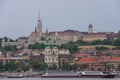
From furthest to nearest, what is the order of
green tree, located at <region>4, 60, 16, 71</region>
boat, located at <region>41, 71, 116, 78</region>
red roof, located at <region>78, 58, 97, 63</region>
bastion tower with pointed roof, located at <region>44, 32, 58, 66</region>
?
red roof, located at <region>78, 58, 97, 63</region> < bastion tower with pointed roof, located at <region>44, 32, 58, 66</region> < green tree, located at <region>4, 60, 16, 71</region> < boat, located at <region>41, 71, 116, 78</region>

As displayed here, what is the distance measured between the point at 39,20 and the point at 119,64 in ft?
91.3

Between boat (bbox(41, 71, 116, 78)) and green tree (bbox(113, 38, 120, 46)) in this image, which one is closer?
boat (bbox(41, 71, 116, 78))

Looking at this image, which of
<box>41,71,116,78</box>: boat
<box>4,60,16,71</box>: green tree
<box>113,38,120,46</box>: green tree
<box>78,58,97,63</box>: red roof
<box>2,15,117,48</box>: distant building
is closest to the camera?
<box>41,71,116,78</box>: boat

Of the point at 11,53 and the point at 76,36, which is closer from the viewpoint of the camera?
the point at 11,53

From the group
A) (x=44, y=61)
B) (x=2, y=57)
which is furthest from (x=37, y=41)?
(x=44, y=61)

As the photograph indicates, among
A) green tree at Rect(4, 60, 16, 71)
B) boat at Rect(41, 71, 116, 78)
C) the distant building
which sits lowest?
boat at Rect(41, 71, 116, 78)

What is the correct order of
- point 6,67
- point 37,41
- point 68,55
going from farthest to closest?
1. point 37,41
2. point 68,55
3. point 6,67

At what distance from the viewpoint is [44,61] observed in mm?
73062

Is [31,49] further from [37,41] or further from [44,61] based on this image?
[44,61]

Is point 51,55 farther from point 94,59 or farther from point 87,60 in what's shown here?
point 94,59

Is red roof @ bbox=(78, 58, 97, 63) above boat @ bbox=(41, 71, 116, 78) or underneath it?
above

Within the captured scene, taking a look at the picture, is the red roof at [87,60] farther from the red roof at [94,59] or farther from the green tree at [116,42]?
the green tree at [116,42]

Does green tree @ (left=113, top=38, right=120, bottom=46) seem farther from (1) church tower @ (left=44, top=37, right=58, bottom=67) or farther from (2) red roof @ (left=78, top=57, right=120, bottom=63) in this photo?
(1) church tower @ (left=44, top=37, right=58, bottom=67)

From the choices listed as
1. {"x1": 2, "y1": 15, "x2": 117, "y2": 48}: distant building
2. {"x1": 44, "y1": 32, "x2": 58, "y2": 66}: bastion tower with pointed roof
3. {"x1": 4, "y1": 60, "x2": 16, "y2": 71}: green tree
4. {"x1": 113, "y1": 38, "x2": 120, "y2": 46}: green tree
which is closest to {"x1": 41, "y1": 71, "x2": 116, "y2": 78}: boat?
{"x1": 4, "y1": 60, "x2": 16, "y2": 71}: green tree
